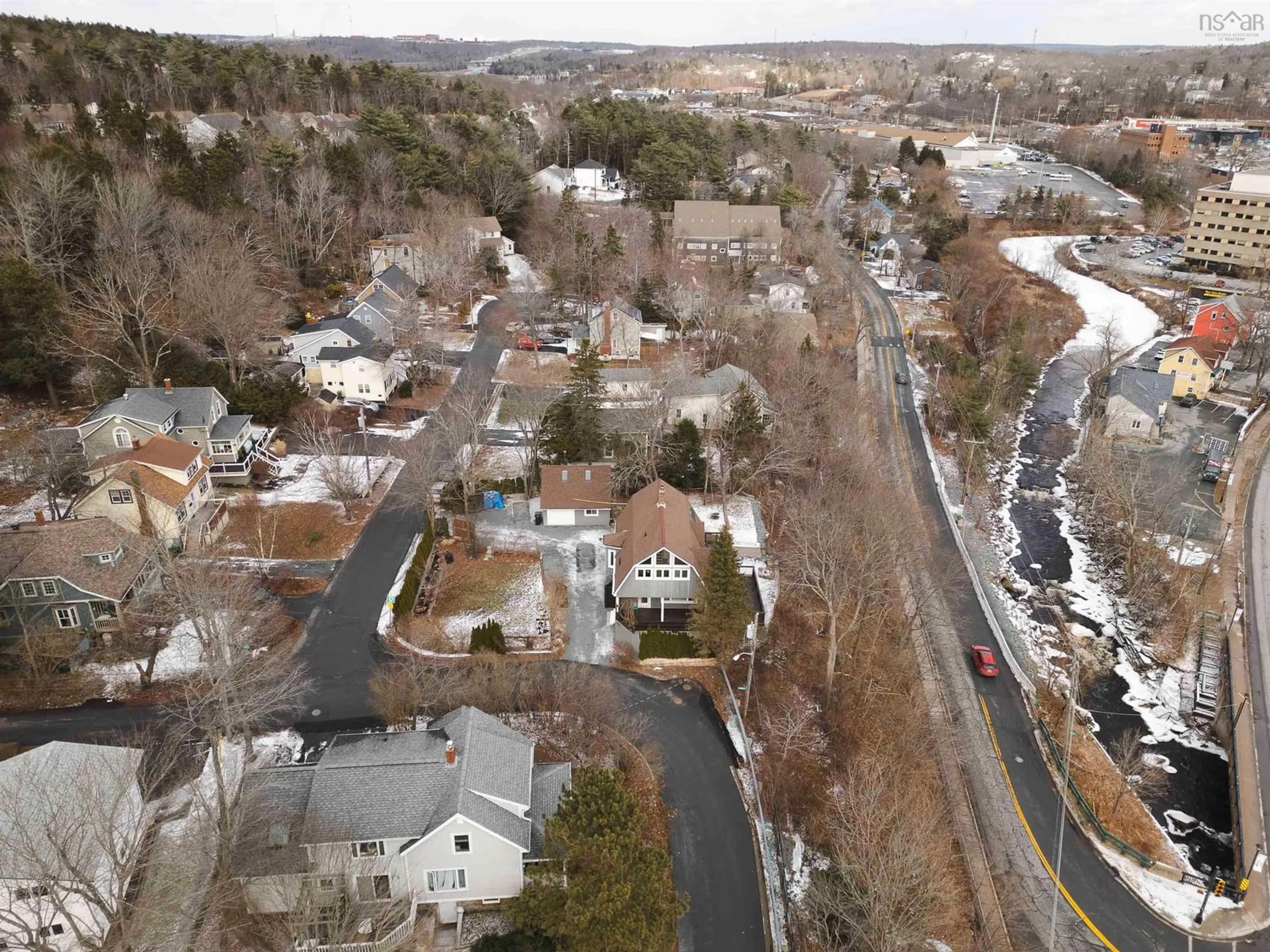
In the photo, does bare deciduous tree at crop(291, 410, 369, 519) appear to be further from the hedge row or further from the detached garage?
the detached garage

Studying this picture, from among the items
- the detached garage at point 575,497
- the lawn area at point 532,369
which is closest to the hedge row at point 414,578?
the detached garage at point 575,497

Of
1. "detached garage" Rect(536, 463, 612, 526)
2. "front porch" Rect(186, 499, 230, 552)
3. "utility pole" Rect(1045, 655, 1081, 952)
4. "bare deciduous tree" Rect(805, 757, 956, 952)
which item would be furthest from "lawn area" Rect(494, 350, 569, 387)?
"utility pole" Rect(1045, 655, 1081, 952)

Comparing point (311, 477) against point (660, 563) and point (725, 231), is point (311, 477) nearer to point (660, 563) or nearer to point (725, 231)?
point (660, 563)

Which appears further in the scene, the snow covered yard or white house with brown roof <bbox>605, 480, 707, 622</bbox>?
the snow covered yard

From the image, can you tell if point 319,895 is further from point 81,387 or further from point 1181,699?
point 81,387

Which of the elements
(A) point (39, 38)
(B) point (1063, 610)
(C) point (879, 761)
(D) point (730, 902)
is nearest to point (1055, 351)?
(B) point (1063, 610)

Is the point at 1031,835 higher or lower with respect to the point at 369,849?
lower

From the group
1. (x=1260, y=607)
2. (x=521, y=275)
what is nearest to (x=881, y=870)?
(x=1260, y=607)
